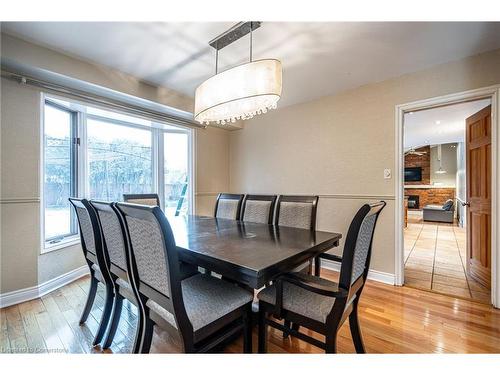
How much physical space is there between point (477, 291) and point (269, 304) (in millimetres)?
2441

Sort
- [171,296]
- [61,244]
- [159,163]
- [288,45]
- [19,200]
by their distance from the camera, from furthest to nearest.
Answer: [159,163] < [61,244] < [19,200] < [288,45] < [171,296]

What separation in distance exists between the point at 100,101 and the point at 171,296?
2.48 meters

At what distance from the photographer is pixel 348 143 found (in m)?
2.82

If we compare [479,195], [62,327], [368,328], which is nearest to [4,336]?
[62,327]

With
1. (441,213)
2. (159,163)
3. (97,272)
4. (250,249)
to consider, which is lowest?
(441,213)

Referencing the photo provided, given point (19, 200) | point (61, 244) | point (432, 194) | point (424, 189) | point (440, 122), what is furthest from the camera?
point (424, 189)

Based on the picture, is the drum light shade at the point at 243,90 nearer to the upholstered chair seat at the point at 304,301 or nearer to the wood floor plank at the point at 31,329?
the upholstered chair seat at the point at 304,301

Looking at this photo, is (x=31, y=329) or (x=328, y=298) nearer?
(x=328, y=298)

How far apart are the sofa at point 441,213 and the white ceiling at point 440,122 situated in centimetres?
195

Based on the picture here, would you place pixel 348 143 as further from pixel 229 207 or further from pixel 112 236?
pixel 112 236

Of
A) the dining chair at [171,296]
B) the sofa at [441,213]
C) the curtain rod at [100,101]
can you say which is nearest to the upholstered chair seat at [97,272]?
the dining chair at [171,296]

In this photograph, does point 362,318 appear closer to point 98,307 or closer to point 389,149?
point 389,149
